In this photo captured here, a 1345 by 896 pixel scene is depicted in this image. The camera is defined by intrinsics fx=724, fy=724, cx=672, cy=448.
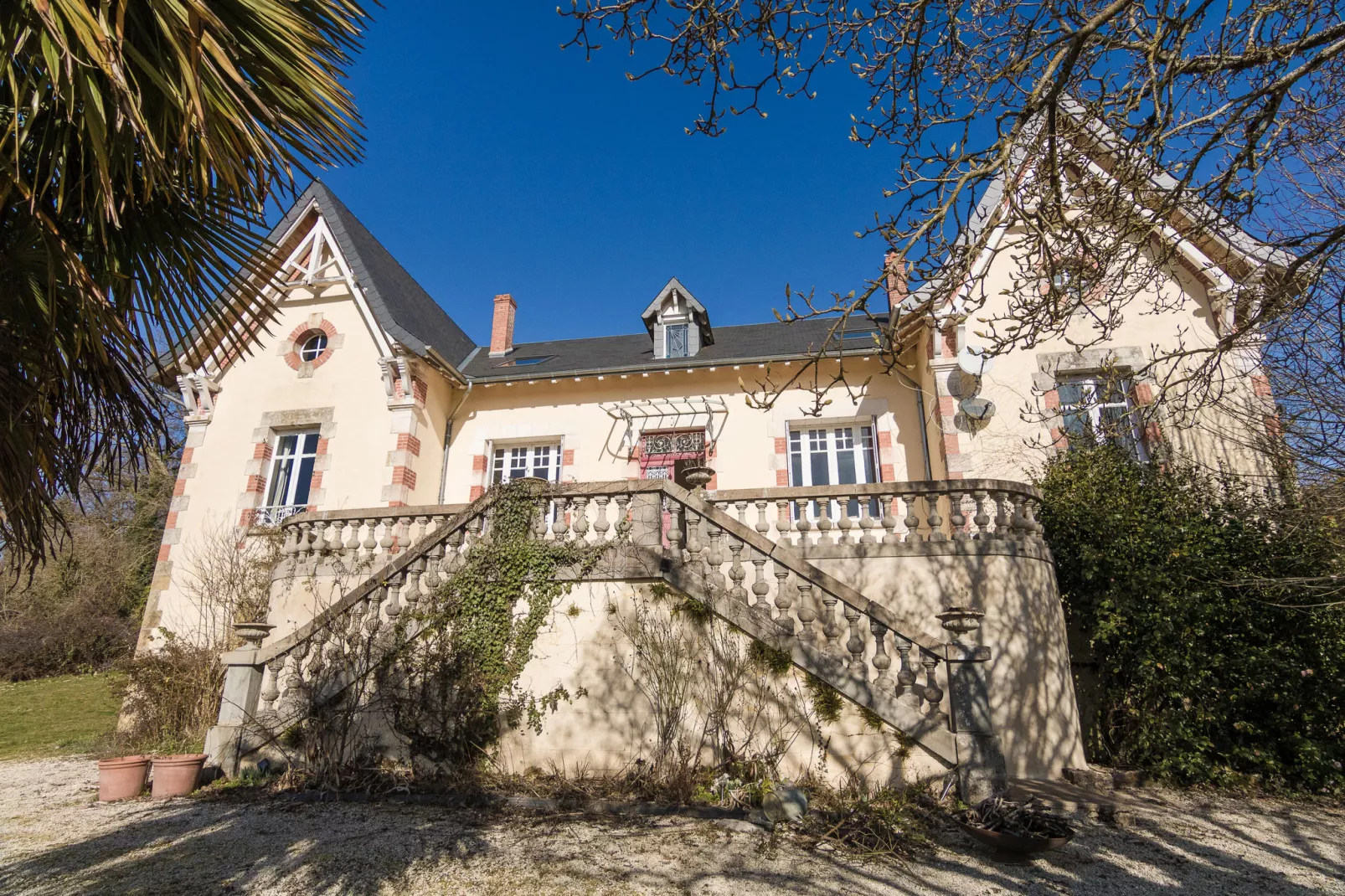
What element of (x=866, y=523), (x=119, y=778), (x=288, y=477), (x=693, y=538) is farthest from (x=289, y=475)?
(x=866, y=523)

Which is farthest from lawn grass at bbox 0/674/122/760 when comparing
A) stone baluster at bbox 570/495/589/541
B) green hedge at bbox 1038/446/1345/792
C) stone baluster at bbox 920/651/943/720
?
green hedge at bbox 1038/446/1345/792

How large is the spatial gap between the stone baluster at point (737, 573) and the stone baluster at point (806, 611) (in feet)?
1.56

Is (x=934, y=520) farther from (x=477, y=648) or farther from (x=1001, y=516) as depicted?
(x=477, y=648)

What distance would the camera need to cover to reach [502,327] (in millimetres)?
14586

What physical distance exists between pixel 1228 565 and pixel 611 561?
580 cm

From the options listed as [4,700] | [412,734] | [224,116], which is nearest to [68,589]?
[4,700]

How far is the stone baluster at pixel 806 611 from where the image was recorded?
5.88m

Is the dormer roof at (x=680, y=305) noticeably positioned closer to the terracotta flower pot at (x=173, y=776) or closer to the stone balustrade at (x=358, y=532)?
the stone balustrade at (x=358, y=532)

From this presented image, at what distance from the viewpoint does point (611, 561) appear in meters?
6.50

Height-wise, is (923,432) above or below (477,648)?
above

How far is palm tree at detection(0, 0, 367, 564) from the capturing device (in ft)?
8.82

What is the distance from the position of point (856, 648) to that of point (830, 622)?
0.30 metres

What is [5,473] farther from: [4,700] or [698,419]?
[4,700]

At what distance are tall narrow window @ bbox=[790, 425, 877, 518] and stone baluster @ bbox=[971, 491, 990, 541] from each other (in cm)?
353
